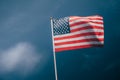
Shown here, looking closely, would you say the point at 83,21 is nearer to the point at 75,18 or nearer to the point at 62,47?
the point at 75,18

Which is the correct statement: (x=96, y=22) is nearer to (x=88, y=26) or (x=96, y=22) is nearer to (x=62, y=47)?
(x=88, y=26)

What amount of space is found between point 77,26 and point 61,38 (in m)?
1.50

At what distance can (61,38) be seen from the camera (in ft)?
63.9

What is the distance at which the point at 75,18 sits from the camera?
19953 millimetres

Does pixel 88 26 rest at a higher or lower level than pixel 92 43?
higher

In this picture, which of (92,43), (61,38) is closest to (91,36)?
(92,43)

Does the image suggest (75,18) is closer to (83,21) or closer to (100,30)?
(83,21)

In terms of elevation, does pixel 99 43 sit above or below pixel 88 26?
below

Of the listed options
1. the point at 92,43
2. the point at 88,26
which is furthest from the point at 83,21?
the point at 92,43

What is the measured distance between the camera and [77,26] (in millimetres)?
19844

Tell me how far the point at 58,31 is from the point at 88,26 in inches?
86.6

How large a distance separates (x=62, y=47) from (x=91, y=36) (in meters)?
2.27

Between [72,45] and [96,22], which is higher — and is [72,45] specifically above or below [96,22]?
below

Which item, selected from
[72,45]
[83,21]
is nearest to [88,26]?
[83,21]
